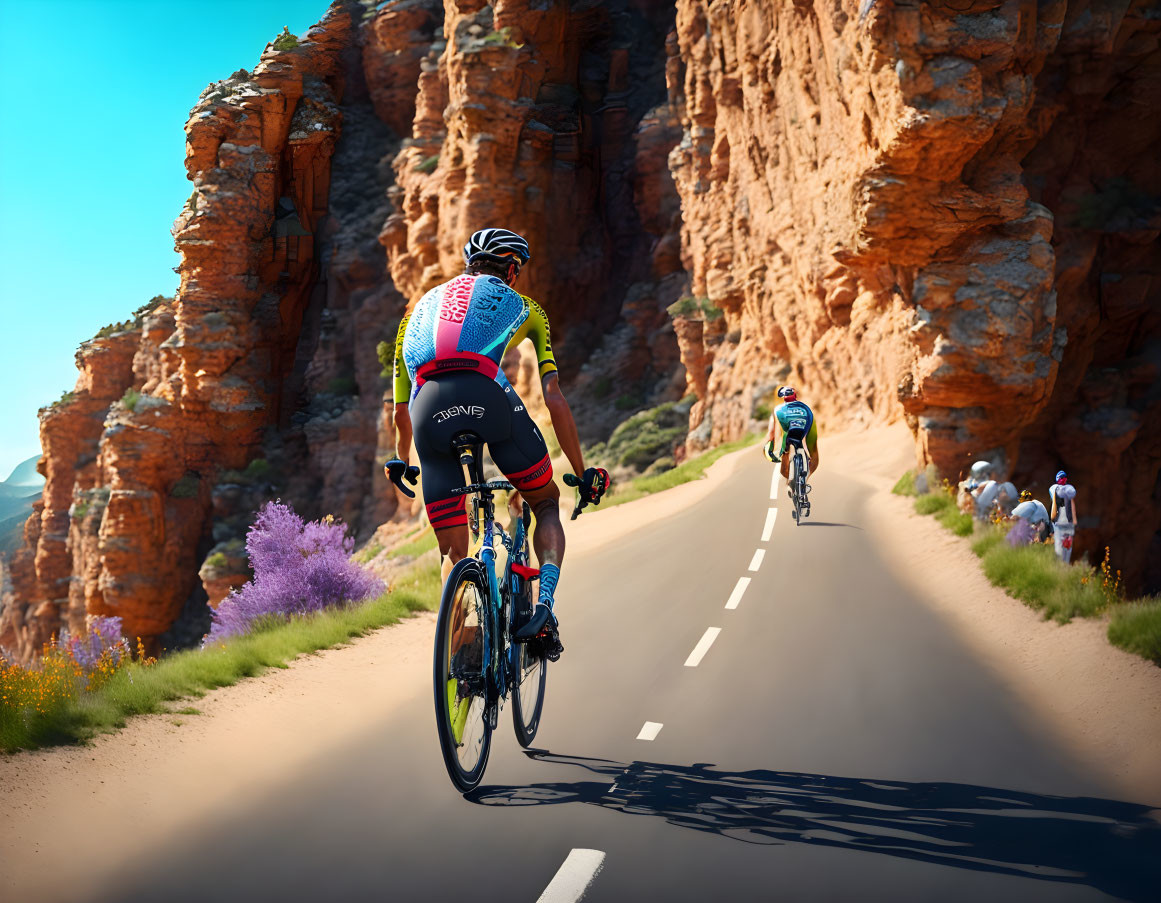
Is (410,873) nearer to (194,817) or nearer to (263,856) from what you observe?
(263,856)

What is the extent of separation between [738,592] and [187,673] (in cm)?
527

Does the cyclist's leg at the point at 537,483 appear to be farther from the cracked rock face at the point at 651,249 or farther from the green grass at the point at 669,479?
the green grass at the point at 669,479

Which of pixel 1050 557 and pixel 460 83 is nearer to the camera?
pixel 1050 557

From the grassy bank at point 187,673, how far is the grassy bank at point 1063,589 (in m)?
5.90

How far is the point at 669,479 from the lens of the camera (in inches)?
898

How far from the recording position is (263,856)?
3668mm

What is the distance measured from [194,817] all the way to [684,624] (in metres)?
4.61

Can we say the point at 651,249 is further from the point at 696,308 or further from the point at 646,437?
the point at 646,437

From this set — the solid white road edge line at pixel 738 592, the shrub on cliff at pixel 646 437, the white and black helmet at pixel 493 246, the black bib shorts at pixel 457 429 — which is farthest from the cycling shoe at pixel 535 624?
the shrub on cliff at pixel 646 437

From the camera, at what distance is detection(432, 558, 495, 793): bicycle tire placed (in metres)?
3.77

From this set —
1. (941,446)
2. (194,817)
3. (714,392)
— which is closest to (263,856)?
(194,817)

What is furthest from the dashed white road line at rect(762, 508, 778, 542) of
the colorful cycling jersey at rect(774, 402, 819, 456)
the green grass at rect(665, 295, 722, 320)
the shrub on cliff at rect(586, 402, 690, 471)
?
the green grass at rect(665, 295, 722, 320)

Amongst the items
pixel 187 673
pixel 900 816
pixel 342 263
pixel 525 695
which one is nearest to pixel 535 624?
pixel 525 695

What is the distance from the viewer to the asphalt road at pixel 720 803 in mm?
3420
